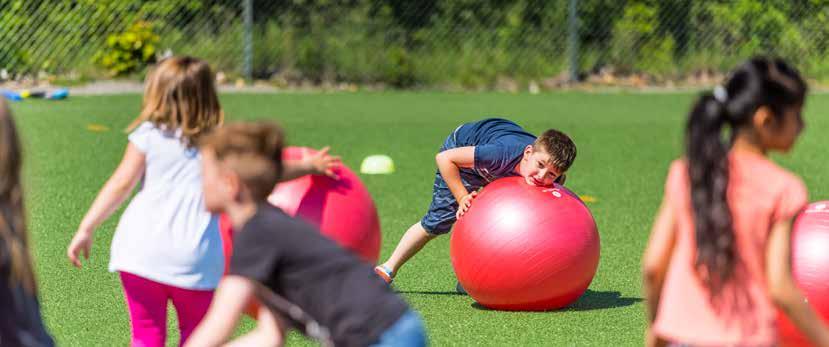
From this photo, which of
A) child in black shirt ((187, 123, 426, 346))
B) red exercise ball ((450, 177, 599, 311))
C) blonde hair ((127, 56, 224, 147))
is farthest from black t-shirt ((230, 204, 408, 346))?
red exercise ball ((450, 177, 599, 311))

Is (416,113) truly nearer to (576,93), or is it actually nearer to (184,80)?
(576,93)

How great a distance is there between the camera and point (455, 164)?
752 cm

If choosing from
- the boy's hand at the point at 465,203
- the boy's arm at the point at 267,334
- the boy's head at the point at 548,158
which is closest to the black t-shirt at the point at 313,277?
the boy's arm at the point at 267,334

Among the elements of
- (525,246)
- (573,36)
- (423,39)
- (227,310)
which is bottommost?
(573,36)

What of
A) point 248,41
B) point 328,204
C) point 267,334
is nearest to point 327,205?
point 328,204

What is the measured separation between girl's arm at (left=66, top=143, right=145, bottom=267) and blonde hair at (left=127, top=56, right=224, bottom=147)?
15cm

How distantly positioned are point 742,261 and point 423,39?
66.3ft

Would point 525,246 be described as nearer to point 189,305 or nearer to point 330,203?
point 330,203

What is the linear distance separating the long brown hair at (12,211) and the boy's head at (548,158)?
146 inches

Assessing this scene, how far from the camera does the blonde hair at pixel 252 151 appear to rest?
3943 mm

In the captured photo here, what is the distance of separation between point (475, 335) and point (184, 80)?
7.92 feet

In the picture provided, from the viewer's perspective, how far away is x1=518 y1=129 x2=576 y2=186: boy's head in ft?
23.2

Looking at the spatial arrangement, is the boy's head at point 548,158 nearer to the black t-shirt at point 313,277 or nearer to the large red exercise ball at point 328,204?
the large red exercise ball at point 328,204

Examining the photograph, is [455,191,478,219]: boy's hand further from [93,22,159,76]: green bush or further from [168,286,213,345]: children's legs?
[93,22,159,76]: green bush
